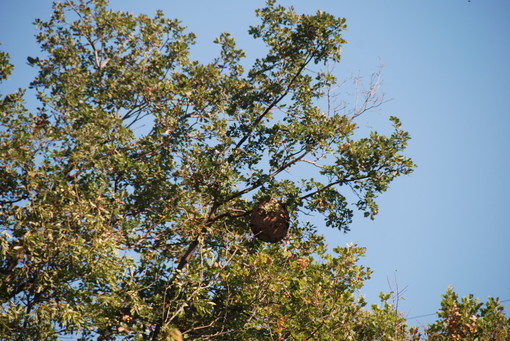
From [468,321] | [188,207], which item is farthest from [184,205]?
[468,321]

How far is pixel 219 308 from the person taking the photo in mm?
13461

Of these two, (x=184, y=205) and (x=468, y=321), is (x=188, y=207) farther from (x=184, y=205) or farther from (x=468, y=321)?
(x=468, y=321)

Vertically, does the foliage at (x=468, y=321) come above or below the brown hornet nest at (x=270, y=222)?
below

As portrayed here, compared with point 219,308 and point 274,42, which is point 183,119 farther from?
point 219,308

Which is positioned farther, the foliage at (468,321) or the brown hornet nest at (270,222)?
the brown hornet nest at (270,222)

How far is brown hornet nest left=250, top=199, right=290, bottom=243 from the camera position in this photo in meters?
10.8

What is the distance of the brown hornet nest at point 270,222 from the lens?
35.4 feet

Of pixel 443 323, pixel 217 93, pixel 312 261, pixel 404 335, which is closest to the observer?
pixel 443 323

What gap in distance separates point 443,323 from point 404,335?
1.06 m

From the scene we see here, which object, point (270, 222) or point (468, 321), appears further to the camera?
point (270, 222)

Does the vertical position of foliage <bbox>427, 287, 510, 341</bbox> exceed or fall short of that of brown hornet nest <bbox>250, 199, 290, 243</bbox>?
it falls short

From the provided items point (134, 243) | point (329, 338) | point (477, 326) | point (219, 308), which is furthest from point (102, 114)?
point (477, 326)

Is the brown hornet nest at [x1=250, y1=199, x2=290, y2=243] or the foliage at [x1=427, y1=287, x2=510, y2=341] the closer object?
the foliage at [x1=427, y1=287, x2=510, y2=341]

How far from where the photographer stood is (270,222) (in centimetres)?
1077
